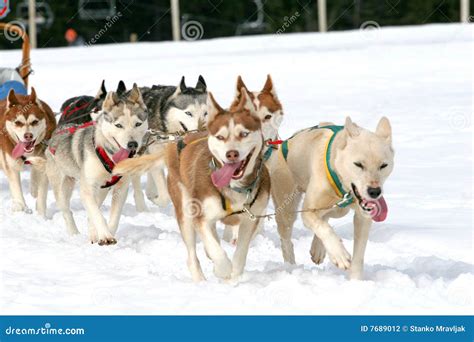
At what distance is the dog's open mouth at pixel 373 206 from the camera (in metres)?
4.46

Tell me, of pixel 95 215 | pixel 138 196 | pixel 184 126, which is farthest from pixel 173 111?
pixel 95 215

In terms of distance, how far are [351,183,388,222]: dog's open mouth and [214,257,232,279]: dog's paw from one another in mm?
674

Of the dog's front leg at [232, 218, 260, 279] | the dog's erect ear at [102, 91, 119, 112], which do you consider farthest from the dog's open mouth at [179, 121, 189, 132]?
the dog's front leg at [232, 218, 260, 279]

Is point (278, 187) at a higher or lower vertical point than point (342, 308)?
higher

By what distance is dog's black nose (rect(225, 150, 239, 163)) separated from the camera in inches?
178

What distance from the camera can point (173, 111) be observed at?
7508 millimetres

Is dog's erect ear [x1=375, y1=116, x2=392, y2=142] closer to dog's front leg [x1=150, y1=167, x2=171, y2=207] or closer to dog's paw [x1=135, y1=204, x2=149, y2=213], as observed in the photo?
dog's front leg [x1=150, y1=167, x2=171, y2=207]

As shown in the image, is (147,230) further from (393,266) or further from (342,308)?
(342,308)

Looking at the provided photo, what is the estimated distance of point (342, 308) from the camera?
423 cm

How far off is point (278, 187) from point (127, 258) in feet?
3.28

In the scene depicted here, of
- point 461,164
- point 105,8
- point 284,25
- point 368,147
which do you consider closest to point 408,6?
point 284,25

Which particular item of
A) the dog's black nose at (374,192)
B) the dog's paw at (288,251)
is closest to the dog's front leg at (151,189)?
the dog's paw at (288,251)

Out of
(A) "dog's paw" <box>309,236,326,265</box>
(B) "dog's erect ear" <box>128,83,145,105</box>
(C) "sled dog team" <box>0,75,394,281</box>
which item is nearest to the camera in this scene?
(C) "sled dog team" <box>0,75,394,281</box>

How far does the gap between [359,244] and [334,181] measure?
1.15 feet
